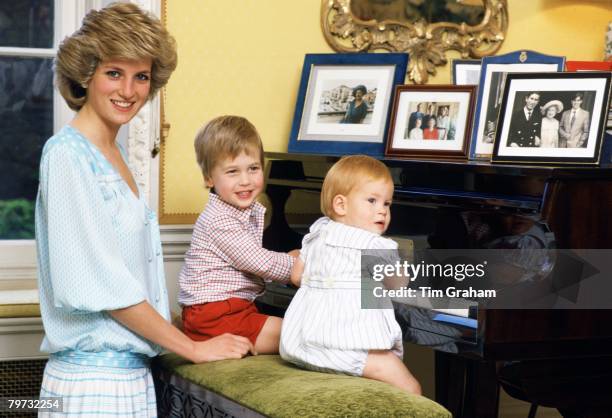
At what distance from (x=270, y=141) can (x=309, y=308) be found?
143 cm

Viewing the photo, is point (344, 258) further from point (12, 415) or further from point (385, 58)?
point (12, 415)

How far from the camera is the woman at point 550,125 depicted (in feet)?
9.39

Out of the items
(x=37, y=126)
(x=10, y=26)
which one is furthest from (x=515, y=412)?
(x=10, y=26)

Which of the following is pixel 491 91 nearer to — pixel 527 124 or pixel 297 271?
pixel 527 124

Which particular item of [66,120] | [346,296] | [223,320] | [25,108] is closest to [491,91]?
[346,296]

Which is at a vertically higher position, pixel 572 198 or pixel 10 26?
pixel 10 26

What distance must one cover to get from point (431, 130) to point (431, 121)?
3 cm

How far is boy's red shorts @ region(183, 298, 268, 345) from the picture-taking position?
8.95 feet

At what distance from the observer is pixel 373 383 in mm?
2322

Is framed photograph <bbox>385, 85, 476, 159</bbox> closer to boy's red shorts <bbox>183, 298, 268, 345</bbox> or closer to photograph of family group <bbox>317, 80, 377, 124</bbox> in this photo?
photograph of family group <bbox>317, 80, 377, 124</bbox>

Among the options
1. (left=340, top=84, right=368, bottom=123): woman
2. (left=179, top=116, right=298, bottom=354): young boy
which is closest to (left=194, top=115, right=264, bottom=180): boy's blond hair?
(left=179, top=116, right=298, bottom=354): young boy

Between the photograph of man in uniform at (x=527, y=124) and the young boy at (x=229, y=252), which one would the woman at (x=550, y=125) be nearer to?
the photograph of man in uniform at (x=527, y=124)

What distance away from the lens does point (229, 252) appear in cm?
271

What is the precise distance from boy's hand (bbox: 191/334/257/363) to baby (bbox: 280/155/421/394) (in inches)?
6.5
